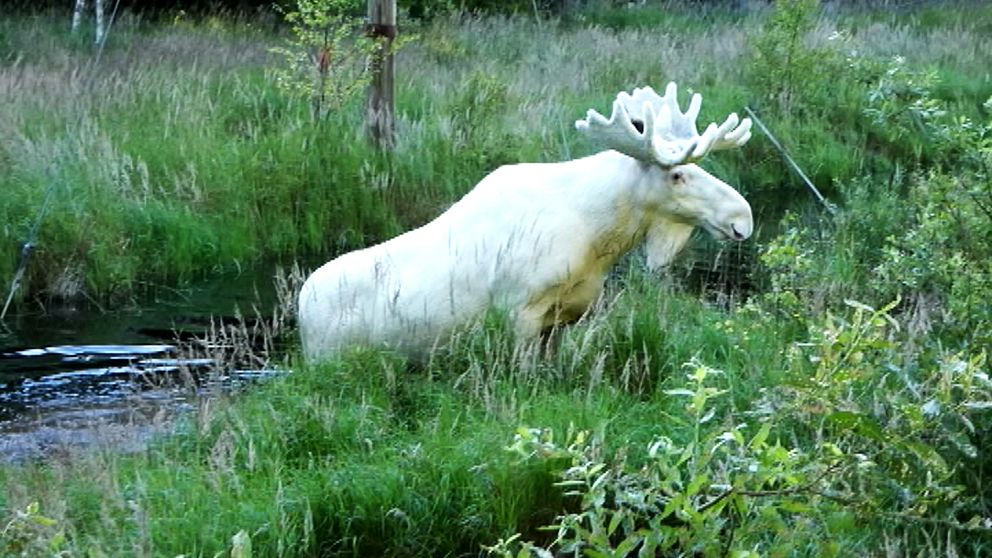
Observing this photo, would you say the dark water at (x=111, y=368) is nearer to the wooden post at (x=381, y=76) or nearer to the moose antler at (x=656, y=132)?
the moose antler at (x=656, y=132)

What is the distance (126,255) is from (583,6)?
21.1m

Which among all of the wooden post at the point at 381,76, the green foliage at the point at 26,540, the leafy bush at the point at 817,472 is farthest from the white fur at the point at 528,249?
the wooden post at the point at 381,76

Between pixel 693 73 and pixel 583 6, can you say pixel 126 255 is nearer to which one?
pixel 693 73

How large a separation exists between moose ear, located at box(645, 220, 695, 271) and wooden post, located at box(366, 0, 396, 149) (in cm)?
616

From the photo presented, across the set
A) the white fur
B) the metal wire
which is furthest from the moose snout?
the metal wire

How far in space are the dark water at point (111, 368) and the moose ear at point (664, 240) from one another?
186 cm

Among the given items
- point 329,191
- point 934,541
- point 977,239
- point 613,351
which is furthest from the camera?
point 329,191

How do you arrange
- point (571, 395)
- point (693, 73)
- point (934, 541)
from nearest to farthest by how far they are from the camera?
point (934, 541), point (571, 395), point (693, 73)

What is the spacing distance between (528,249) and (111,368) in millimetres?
3093

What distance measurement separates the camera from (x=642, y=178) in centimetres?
703

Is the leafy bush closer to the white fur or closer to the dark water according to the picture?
the white fur

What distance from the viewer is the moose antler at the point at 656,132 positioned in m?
6.86

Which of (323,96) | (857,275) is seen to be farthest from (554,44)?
(857,275)

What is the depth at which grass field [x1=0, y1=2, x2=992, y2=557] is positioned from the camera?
4641mm
